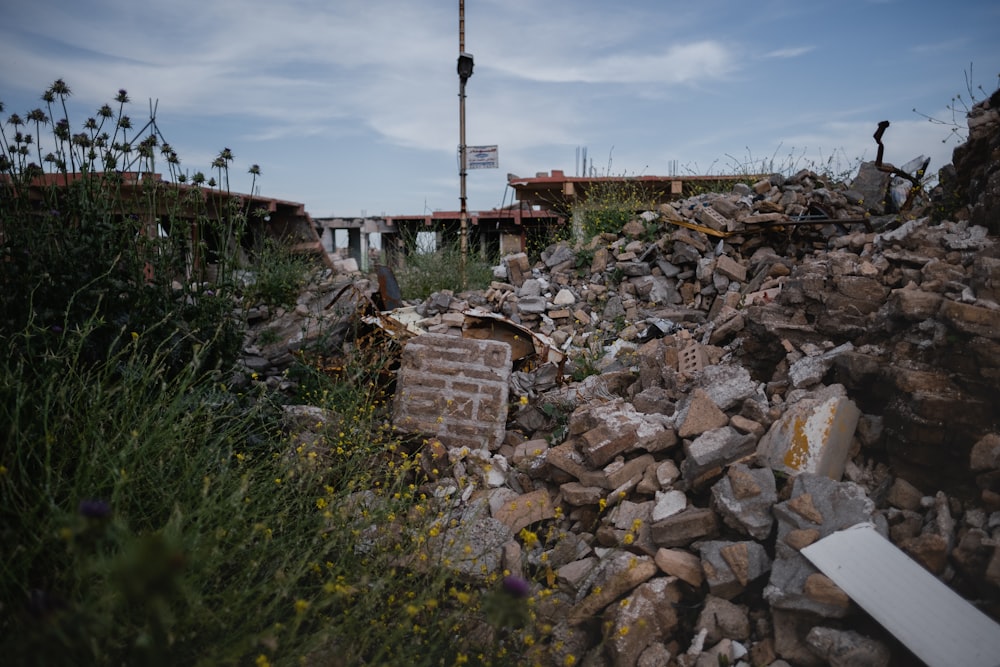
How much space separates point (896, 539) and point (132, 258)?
14.1 feet

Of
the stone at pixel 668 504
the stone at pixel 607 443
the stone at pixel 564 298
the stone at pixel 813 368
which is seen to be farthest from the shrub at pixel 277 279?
the stone at pixel 813 368

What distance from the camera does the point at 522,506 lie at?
3.76 m

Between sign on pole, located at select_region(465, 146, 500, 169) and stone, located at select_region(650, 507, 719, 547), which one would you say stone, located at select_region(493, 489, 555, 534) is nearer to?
stone, located at select_region(650, 507, 719, 547)

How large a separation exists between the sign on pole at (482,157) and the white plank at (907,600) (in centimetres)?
875

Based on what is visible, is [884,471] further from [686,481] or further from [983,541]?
[686,481]

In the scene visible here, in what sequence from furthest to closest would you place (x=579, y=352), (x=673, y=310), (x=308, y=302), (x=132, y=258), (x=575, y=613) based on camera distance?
(x=308, y=302), (x=673, y=310), (x=579, y=352), (x=132, y=258), (x=575, y=613)

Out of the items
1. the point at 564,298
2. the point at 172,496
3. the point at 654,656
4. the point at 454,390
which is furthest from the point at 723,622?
the point at 564,298

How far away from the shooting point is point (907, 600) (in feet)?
8.61

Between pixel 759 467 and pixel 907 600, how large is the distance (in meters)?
0.87

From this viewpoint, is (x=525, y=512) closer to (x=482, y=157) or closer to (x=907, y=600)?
(x=907, y=600)

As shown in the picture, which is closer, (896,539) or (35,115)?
(896,539)

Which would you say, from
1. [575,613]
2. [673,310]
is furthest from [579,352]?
[575,613]

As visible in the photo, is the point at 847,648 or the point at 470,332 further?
the point at 470,332

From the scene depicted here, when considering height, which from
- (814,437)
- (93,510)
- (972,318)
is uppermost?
(972,318)
